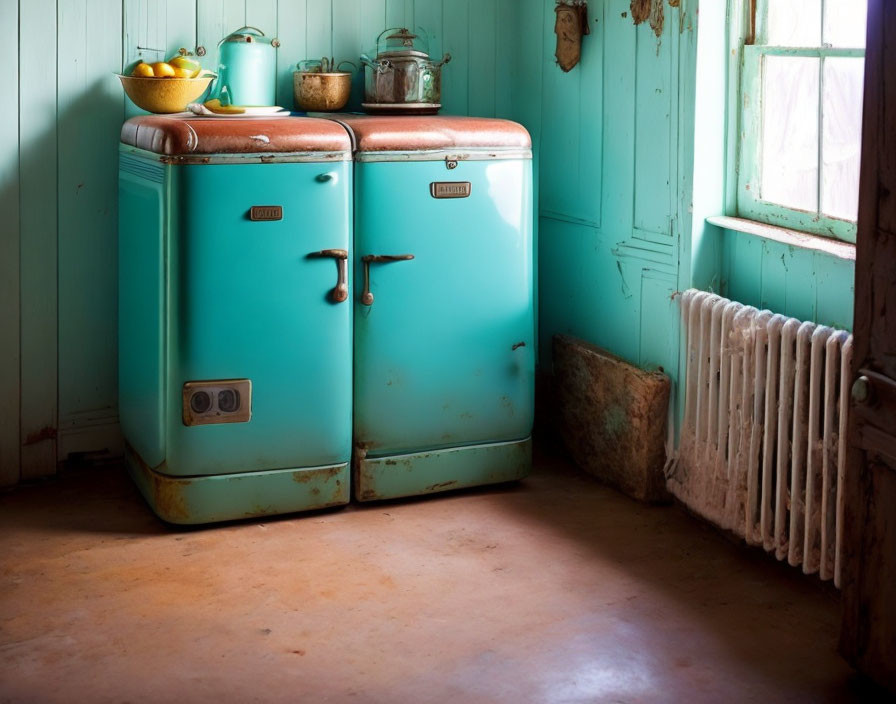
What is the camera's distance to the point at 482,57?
452 cm

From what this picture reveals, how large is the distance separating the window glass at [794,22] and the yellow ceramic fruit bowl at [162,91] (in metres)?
1.80

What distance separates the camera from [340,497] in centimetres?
376

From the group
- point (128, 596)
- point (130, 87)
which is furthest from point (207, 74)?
point (128, 596)

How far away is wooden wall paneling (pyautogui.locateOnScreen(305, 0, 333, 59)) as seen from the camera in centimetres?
421

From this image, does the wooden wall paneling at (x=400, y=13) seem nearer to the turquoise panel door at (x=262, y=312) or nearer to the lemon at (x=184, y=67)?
the lemon at (x=184, y=67)

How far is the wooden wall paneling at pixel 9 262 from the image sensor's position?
379 cm

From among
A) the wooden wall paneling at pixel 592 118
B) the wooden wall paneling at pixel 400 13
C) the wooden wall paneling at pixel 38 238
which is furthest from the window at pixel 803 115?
the wooden wall paneling at pixel 38 238

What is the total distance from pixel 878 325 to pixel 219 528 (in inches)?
81.6

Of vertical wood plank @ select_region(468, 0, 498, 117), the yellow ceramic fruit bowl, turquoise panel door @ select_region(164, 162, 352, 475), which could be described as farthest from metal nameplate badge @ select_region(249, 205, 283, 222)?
vertical wood plank @ select_region(468, 0, 498, 117)

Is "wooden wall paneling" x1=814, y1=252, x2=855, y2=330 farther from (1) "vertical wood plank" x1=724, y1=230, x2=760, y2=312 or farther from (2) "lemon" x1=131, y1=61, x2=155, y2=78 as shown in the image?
(2) "lemon" x1=131, y1=61, x2=155, y2=78

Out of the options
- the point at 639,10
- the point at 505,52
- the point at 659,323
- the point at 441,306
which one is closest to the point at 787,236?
the point at 659,323

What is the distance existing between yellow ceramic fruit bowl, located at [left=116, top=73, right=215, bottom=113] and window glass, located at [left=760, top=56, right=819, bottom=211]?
1.80 metres

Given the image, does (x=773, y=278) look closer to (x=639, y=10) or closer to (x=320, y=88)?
(x=639, y=10)

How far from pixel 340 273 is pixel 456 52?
1.29 meters
